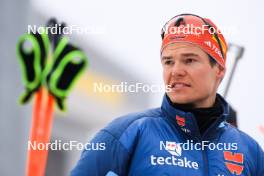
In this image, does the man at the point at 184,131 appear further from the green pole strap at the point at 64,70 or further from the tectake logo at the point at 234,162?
the green pole strap at the point at 64,70

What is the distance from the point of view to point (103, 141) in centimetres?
188

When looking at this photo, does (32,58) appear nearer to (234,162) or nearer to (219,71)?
(219,71)

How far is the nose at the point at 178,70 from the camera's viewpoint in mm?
2029

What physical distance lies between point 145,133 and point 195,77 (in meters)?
0.30

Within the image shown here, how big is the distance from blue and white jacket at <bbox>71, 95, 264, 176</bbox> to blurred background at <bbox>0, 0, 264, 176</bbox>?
77 cm

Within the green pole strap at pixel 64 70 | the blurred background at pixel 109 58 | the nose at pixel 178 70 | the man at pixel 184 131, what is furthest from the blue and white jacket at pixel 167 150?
the green pole strap at pixel 64 70

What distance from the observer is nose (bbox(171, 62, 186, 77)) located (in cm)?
203

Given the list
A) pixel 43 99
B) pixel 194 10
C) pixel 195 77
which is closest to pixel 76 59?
pixel 43 99

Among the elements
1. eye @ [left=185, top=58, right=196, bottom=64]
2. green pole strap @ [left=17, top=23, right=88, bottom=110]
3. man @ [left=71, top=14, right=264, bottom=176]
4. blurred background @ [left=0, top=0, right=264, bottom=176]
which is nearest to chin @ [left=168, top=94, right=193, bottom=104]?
man @ [left=71, top=14, right=264, bottom=176]

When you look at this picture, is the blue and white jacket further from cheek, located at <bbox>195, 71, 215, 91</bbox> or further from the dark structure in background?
the dark structure in background

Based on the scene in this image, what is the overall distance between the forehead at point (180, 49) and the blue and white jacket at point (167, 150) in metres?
0.18

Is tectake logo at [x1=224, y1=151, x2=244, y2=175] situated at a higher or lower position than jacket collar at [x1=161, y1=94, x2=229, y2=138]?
lower

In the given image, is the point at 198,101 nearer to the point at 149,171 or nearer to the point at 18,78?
the point at 149,171

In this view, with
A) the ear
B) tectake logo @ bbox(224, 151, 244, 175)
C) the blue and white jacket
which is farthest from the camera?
the ear
